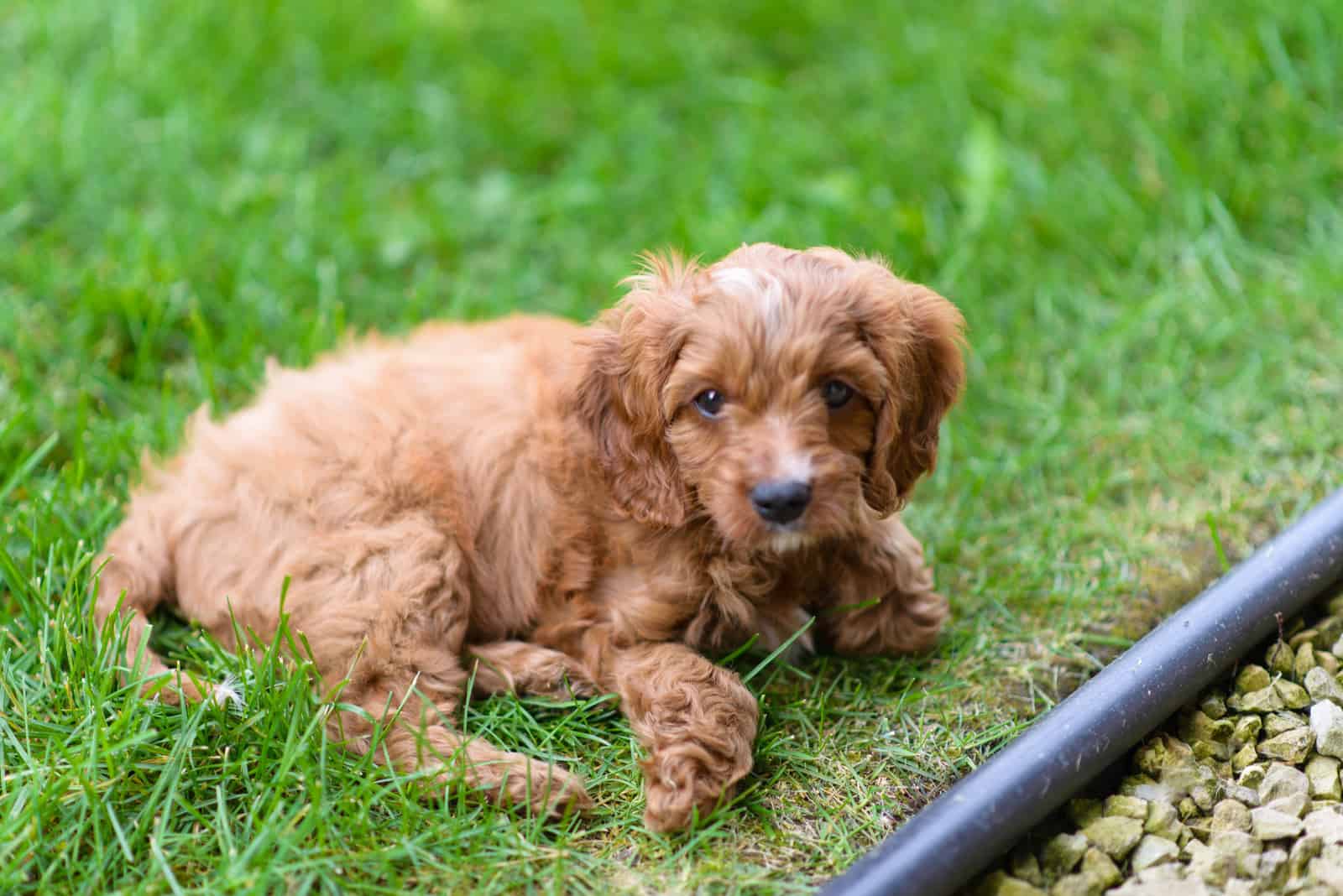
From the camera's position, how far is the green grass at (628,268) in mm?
3059

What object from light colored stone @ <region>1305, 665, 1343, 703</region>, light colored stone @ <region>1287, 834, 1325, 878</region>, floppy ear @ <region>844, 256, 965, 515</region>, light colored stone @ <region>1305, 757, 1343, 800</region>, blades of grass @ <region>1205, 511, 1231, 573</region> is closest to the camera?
light colored stone @ <region>1287, 834, 1325, 878</region>

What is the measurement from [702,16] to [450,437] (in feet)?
13.1

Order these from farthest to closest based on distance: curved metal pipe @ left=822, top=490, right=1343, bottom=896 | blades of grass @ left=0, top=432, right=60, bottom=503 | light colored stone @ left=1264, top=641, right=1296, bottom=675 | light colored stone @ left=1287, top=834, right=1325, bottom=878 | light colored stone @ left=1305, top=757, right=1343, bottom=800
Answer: blades of grass @ left=0, top=432, right=60, bottom=503 → light colored stone @ left=1264, top=641, right=1296, bottom=675 → light colored stone @ left=1305, top=757, right=1343, bottom=800 → light colored stone @ left=1287, top=834, right=1325, bottom=878 → curved metal pipe @ left=822, top=490, right=1343, bottom=896

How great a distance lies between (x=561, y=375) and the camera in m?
3.50

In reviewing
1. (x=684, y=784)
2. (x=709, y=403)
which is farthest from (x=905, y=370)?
(x=684, y=784)

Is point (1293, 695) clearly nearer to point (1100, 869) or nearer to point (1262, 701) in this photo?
point (1262, 701)

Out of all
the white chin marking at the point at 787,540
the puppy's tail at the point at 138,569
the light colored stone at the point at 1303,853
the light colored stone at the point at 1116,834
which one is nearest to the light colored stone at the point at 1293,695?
the light colored stone at the point at 1303,853

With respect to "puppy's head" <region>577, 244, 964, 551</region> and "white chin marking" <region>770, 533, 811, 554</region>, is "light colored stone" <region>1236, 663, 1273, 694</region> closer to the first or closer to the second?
"puppy's head" <region>577, 244, 964, 551</region>

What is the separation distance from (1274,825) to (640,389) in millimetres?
1790

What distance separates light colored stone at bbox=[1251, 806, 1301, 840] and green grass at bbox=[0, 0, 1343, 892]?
652 mm

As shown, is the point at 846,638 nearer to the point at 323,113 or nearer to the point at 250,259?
the point at 250,259

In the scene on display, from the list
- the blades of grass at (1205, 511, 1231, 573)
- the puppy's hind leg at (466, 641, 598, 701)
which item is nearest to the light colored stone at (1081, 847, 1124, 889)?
the blades of grass at (1205, 511, 1231, 573)

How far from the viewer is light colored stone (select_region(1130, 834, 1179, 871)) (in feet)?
9.51

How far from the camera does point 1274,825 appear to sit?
2.93 meters
